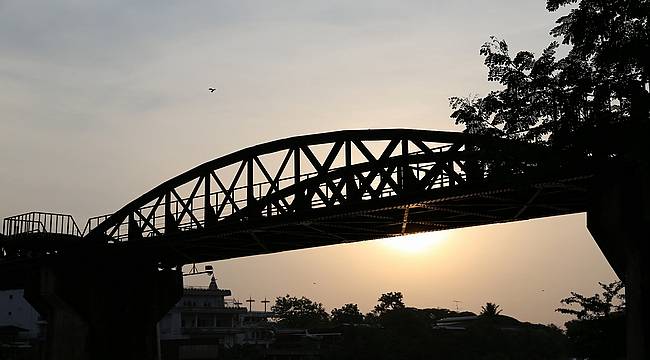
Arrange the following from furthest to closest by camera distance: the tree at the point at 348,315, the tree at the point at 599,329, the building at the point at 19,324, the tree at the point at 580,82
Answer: the tree at the point at 348,315, the building at the point at 19,324, the tree at the point at 599,329, the tree at the point at 580,82

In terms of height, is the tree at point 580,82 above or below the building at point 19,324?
above

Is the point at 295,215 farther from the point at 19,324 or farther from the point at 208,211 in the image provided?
the point at 19,324

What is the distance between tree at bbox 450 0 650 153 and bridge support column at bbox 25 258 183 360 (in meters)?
41.2

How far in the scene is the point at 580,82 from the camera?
26.8 metres

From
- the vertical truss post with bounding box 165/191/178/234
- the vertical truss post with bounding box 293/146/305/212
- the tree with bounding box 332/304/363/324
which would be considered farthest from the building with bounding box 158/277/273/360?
the vertical truss post with bounding box 293/146/305/212

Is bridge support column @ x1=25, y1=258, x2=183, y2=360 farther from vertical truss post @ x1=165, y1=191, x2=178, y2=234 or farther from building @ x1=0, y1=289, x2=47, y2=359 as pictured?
building @ x1=0, y1=289, x2=47, y2=359

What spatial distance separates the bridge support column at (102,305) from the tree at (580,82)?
1622 inches

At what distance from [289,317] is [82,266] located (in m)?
129

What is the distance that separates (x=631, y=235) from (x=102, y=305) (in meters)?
41.9

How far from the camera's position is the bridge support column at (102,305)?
63.2m

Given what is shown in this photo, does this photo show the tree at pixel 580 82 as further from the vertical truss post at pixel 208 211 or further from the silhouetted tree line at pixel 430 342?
the silhouetted tree line at pixel 430 342

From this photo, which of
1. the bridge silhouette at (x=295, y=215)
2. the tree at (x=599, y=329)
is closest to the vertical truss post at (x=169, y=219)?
the bridge silhouette at (x=295, y=215)

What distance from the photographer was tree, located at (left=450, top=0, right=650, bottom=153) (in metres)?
25.0

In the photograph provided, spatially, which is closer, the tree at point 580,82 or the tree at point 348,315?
the tree at point 580,82
